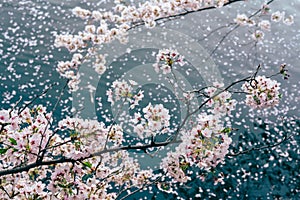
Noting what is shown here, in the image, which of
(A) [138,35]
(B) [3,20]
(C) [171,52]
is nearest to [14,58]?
(B) [3,20]

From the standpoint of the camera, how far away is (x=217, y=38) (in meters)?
19.7

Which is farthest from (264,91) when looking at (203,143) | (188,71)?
(188,71)

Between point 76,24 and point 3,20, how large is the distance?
3.26 metres

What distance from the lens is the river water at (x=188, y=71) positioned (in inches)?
480

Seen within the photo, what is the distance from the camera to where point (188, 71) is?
16859mm

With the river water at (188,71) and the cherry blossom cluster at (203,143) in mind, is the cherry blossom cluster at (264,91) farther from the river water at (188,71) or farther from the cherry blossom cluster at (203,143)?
the river water at (188,71)

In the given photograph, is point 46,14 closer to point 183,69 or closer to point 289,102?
point 183,69

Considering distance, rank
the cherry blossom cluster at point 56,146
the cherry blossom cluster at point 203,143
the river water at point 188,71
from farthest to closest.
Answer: the river water at point 188,71
the cherry blossom cluster at point 203,143
the cherry blossom cluster at point 56,146

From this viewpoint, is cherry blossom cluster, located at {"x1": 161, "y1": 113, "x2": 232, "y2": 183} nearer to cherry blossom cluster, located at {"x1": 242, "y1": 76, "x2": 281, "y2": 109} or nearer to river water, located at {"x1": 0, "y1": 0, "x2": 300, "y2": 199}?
cherry blossom cluster, located at {"x1": 242, "y1": 76, "x2": 281, "y2": 109}

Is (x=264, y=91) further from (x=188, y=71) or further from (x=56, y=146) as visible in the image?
(x=188, y=71)

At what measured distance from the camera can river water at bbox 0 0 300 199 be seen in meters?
12.2

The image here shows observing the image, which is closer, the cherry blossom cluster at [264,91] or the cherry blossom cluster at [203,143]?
the cherry blossom cluster at [203,143]

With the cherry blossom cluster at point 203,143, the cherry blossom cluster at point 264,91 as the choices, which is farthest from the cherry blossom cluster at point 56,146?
the cherry blossom cluster at point 264,91

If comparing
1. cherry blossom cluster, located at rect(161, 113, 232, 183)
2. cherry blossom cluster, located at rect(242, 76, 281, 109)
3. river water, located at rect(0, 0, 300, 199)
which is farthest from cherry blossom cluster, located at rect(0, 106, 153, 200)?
river water, located at rect(0, 0, 300, 199)
